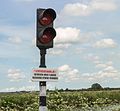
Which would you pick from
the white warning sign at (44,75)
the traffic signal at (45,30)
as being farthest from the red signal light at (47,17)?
the white warning sign at (44,75)

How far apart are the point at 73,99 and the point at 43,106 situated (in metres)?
31.3

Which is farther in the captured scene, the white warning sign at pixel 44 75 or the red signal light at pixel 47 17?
the white warning sign at pixel 44 75

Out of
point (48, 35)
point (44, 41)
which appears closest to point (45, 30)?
point (48, 35)

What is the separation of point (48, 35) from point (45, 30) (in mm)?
140

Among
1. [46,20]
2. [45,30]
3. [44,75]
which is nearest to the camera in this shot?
[45,30]

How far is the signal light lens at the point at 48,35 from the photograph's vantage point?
10.1 m

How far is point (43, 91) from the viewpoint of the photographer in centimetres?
1050

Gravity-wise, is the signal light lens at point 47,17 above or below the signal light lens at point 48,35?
above

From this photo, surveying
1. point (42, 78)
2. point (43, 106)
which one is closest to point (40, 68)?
point (42, 78)

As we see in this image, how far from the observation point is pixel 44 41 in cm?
1016

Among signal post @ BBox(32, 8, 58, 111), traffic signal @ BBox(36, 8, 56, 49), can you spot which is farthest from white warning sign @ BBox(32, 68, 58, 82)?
traffic signal @ BBox(36, 8, 56, 49)

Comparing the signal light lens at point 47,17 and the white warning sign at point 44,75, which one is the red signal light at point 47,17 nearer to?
the signal light lens at point 47,17

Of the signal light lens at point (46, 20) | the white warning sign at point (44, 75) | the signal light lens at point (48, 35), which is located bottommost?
the white warning sign at point (44, 75)

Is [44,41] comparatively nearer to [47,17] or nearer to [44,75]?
[47,17]
